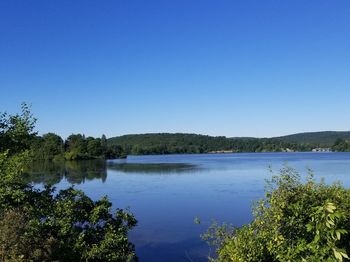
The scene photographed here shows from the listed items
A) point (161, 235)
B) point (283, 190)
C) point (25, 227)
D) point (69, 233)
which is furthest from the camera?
point (161, 235)

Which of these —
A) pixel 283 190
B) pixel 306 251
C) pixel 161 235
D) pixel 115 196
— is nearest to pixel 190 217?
pixel 161 235

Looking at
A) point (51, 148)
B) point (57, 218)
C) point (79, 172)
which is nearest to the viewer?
point (57, 218)

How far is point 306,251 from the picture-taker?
20.0 feet

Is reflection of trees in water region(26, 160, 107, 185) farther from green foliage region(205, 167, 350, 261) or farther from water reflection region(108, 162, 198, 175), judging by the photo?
green foliage region(205, 167, 350, 261)

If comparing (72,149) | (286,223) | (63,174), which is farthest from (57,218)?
(72,149)

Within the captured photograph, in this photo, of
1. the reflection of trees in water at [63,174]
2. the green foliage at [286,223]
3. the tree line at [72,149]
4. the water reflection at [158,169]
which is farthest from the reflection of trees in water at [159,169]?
the green foliage at [286,223]

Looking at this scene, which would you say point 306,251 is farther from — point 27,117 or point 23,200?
point 27,117

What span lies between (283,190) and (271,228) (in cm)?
80

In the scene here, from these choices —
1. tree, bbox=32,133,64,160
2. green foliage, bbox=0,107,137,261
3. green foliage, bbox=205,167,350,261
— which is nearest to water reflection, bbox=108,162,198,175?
tree, bbox=32,133,64,160

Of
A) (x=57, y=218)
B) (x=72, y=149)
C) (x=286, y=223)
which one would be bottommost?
(x=57, y=218)

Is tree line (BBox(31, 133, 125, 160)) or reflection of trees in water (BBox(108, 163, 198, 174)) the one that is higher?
tree line (BBox(31, 133, 125, 160))

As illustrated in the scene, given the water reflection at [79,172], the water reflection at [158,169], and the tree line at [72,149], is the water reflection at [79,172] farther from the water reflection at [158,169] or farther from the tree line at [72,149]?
the tree line at [72,149]

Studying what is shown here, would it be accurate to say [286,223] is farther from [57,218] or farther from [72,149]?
[72,149]

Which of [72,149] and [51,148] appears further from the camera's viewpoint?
[72,149]
